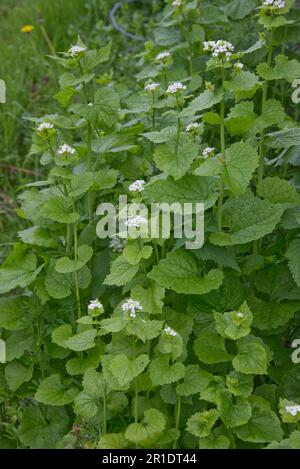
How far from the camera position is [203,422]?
6.33 feet

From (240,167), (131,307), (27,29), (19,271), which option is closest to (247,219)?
(240,167)

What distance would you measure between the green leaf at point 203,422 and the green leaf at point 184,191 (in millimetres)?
497

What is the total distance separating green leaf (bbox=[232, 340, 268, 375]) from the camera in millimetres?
1922

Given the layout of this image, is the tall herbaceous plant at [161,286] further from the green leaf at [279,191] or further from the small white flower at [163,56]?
the small white flower at [163,56]

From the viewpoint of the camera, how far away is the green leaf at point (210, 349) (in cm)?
204

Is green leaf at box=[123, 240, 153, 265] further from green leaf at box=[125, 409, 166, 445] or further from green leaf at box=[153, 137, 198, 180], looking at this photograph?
green leaf at box=[125, 409, 166, 445]

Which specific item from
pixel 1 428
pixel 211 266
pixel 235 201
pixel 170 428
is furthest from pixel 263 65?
pixel 1 428

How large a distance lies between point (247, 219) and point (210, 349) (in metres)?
0.34

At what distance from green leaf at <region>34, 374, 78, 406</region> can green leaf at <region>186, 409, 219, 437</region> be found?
1.37ft

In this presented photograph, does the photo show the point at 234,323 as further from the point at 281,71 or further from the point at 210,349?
the point at 281,71

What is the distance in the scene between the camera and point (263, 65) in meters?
2.21
